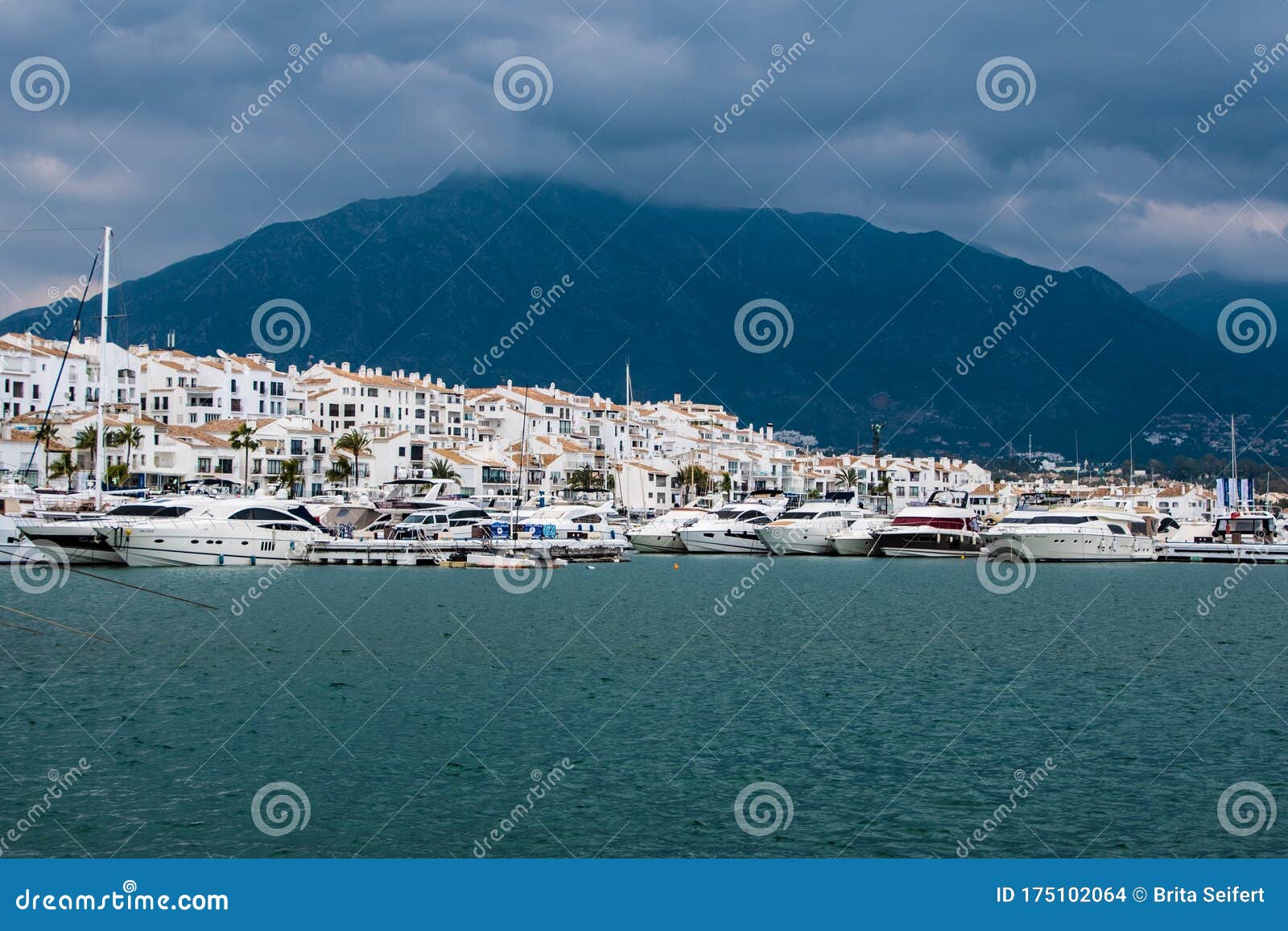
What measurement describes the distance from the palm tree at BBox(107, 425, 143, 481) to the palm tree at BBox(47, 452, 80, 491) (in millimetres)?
3094

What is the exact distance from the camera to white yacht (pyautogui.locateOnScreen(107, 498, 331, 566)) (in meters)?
59.2

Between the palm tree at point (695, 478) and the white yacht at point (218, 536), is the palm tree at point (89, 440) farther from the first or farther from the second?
the palm tree at point (695, 478)

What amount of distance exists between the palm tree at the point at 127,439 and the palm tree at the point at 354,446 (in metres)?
18.3

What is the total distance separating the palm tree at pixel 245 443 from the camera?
106062 mm

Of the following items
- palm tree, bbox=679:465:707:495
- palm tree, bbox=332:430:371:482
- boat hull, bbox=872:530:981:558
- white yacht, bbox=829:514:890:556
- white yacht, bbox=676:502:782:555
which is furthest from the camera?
palm tree, bbox=679:465:707:495

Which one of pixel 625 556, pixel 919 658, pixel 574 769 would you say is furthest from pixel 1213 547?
pixel 574 769

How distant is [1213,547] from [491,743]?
239ft

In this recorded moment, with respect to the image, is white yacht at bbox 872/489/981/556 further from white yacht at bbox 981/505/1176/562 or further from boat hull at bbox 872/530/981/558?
white yacht at bbox 981/505/1176/562

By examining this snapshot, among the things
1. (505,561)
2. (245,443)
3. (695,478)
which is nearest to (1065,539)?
(505,561)

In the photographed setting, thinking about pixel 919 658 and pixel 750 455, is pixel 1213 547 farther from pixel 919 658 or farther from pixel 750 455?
pixel 750 455

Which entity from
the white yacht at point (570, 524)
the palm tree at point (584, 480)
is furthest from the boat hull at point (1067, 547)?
the palm tree at point (584, 480)

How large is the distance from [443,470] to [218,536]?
58926 mm

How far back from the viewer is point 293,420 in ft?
388

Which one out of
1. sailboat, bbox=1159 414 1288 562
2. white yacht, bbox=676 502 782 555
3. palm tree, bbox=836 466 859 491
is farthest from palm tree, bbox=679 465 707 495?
white yacht, bbox=676 502 782 555
